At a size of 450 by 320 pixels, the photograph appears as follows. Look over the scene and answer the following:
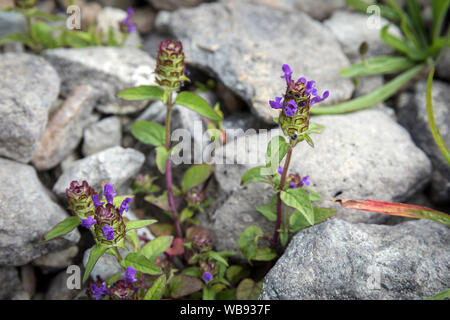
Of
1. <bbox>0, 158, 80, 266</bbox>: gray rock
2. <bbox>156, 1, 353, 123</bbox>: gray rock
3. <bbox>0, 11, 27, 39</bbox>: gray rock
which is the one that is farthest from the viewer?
<bbox>0, 11, 27, 39</bbox>: gray rock

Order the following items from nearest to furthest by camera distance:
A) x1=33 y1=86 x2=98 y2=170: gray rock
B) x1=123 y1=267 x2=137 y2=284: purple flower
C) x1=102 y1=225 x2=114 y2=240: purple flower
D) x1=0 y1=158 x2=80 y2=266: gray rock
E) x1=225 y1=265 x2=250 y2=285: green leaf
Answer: x1=102 y1=225 x2=114 y2=240: purple flower < x1=123 y1=267 x2=137 y2=284: purple flower < x1=0 y1=158 x2=80 y2=266: gray rock < x1=225 y1=265 x2=250 y2=285: green leaf < x1=33 y1=86 x2=98 y2=170: gray rock

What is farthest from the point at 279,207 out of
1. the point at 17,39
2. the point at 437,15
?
the point at 17,39

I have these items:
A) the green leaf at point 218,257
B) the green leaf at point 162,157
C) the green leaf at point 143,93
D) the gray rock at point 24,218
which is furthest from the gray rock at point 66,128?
the green leaf at point 218,257

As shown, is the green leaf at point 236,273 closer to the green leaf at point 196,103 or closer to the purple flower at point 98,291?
the purple flower at point 98,291

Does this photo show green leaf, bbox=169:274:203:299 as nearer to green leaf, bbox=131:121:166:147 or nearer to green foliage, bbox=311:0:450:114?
green leaf, bbox=131:121:166:147

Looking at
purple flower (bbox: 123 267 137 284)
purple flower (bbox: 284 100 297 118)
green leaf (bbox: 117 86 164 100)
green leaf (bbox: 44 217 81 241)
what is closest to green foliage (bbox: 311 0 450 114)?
purple flower (bbox: 284 100 297 118)

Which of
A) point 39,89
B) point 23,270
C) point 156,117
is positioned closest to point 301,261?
point 156,117

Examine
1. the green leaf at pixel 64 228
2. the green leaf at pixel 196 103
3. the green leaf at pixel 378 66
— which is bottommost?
the green leaf at pixel 64 228
